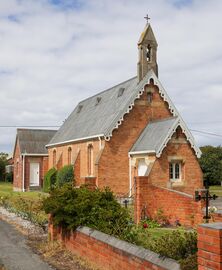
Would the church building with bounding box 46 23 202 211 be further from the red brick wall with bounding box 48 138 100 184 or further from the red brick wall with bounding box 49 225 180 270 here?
the red brick wall with bounding box 49 225 180 270

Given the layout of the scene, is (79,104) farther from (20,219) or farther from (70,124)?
(20,219)

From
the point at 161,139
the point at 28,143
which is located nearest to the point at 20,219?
the point at 161,139

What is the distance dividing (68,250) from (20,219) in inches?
339

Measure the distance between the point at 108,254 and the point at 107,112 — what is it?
24677 mm

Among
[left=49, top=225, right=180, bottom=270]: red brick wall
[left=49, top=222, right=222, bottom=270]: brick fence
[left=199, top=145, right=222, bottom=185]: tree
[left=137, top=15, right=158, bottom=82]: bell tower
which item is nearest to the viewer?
[left=49, top=222, right=222, bottom=270]: brick fence

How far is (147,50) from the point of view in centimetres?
3409

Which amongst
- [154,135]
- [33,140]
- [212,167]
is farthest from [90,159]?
[212,167]

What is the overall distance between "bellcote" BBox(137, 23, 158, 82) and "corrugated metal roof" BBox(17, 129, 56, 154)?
2138 cm

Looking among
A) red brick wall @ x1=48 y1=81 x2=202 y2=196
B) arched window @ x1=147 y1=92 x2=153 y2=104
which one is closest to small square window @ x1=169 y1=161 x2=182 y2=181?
red brick wall @ x1=48 y1=81 x2=202 y2=196

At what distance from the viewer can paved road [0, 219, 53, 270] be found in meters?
11.0

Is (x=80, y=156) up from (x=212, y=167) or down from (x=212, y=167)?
up

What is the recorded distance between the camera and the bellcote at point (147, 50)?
33.4 meters

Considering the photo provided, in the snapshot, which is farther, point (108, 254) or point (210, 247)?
point (108, 254)

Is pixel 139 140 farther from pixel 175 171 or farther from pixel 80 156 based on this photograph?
pixel 80 156
